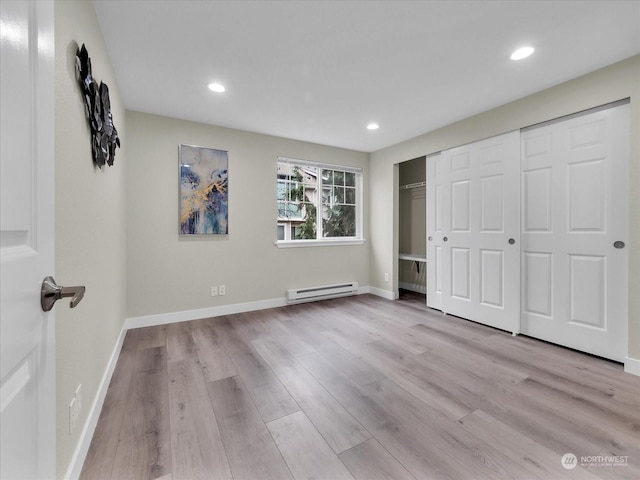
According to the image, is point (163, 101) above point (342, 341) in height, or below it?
above

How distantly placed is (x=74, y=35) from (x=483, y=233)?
11.9 ft

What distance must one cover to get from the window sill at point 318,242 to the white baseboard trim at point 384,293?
2.69 ft

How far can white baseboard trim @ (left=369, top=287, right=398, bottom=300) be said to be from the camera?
444cm

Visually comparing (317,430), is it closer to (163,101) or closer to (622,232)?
(622,232)

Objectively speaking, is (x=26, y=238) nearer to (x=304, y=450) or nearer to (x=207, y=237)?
(x=304, y=450)

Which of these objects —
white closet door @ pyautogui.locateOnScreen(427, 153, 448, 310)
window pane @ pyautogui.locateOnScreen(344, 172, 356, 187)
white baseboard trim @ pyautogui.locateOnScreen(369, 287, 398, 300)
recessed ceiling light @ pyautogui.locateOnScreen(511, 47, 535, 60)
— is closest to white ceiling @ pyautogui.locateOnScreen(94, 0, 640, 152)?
recessed ceiling light @ pyautogui.locateOnScreen(511, 47, 535, 60)

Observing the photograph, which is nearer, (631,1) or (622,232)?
(631,1)

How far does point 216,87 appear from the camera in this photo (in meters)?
2.61

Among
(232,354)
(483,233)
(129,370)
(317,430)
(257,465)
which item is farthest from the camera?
(483,233)

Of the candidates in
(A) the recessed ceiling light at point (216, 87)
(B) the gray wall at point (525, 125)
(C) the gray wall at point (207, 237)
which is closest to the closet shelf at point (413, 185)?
(B) the gray wall at point (525, 125)

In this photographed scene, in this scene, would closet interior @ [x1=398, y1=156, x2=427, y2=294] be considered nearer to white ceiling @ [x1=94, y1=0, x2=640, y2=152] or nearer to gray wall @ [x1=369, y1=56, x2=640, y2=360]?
gray wall @ [x1=369, y1=56, x2=640, y2=360]

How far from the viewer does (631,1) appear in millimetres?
1653

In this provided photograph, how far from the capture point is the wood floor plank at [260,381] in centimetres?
175

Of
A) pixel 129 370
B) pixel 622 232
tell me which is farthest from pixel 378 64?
pixel 129 370
